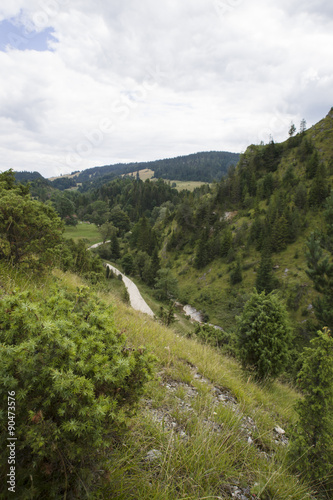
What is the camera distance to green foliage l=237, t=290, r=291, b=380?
7332mm

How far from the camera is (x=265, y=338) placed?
7.51m

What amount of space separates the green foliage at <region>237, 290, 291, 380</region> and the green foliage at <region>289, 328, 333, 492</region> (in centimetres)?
366

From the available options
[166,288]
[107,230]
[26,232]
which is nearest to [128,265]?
[166,288]

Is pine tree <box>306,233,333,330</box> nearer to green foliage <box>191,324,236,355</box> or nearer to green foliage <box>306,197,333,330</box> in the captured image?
green foliage <box>306,197,333,330</box>

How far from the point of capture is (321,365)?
3645 millimetres

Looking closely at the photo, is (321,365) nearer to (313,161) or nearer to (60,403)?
(60,403)

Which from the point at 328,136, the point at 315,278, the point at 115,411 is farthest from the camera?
the point at 328,136

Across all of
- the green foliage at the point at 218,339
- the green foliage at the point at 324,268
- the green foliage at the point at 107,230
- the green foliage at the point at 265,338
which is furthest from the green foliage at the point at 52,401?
the green foliage at the point at 107,230

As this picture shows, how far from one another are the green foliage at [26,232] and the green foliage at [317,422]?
7427 mm

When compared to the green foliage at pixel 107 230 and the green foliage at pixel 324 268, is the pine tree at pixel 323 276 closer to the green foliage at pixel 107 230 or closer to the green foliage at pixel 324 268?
the green foliage at pixel 324 268

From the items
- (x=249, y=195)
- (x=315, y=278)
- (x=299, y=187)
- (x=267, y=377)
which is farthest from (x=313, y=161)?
(x=267, y=377)

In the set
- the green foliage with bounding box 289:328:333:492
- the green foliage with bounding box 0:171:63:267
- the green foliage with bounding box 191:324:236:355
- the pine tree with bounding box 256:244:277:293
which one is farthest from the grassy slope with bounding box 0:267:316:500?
the pine tree with bounding box 256:244:277:293

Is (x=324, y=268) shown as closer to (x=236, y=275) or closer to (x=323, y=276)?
(x=323, y=276)

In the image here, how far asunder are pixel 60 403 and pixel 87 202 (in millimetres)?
149491
